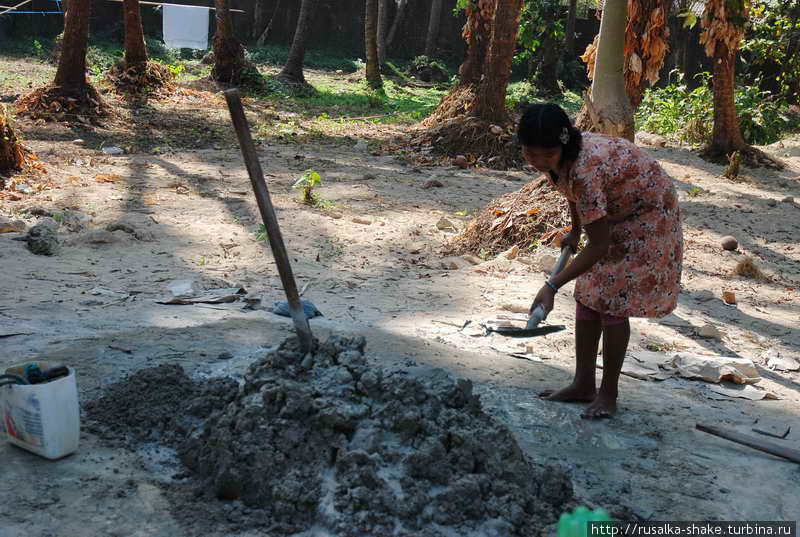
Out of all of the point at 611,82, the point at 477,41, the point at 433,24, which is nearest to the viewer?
the point at 611,82

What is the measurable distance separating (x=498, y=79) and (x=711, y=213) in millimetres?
4102

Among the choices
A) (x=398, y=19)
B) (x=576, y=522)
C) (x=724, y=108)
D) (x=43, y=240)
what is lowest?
(x=43, y=240)

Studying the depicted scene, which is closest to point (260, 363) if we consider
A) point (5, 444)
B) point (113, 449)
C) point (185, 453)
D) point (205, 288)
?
point (185, 453)

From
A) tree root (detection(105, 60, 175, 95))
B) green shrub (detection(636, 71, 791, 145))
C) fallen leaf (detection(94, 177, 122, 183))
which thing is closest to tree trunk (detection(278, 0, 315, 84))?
tree root (detection(105, 60, 175, 95))

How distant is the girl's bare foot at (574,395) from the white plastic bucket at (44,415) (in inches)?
79.8

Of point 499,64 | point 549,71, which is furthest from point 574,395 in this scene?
point 549,71

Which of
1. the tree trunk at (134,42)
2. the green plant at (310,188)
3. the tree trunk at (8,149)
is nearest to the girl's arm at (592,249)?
the green plant at (310,188)

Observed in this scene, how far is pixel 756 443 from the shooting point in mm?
3113

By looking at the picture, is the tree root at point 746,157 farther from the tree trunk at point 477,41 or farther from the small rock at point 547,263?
the small rock at point 547,263

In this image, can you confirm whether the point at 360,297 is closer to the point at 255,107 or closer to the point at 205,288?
the point at 205,288

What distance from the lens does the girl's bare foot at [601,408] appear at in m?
3.37

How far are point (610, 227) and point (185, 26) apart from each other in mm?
16295

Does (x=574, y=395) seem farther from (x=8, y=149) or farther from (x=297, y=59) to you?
(x=297, y=59)

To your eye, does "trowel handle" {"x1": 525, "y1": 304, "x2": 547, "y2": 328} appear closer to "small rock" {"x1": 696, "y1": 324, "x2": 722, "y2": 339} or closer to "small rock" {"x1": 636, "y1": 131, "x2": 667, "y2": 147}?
"small rock" {"x1": 696, "y1": 324, "x2": 722, "y2": 339}
